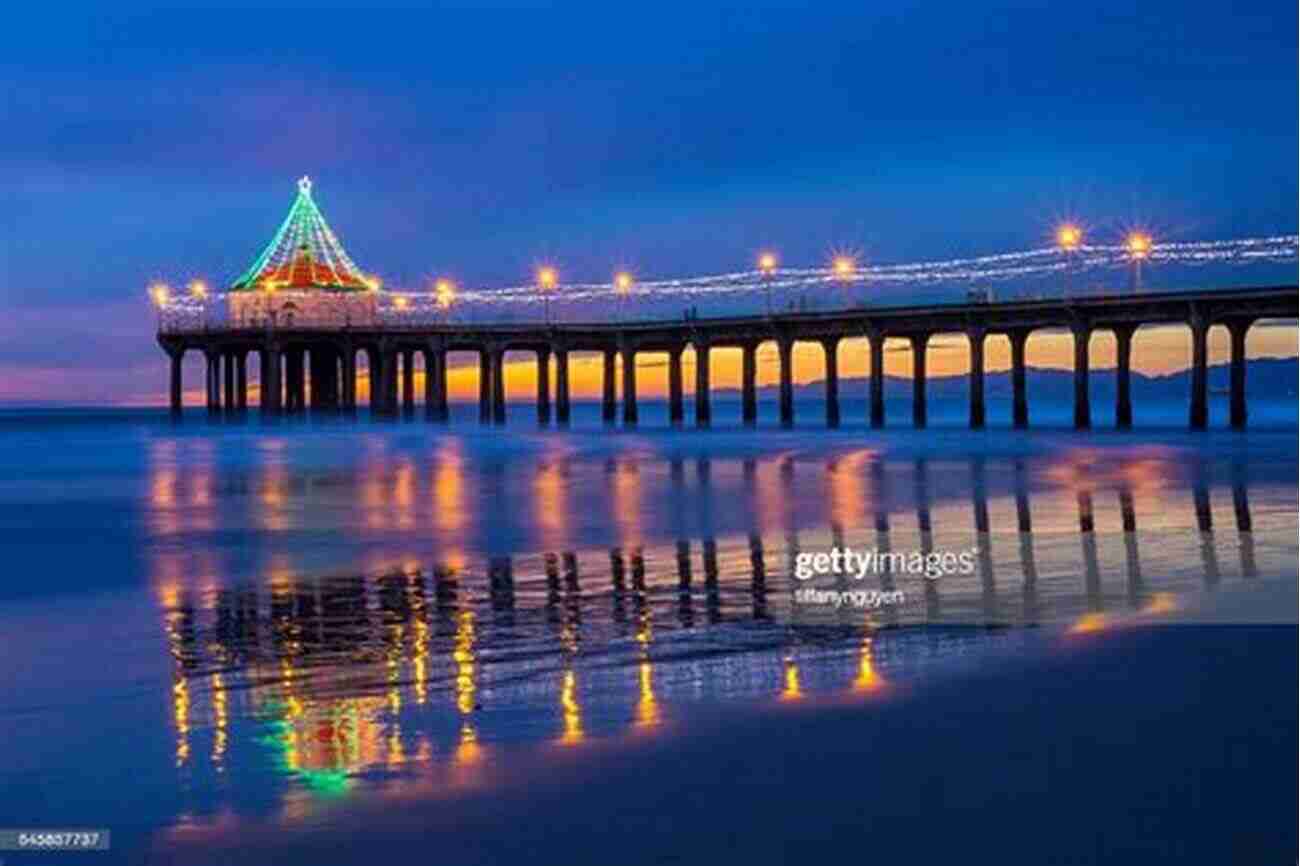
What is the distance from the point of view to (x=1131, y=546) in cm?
1648

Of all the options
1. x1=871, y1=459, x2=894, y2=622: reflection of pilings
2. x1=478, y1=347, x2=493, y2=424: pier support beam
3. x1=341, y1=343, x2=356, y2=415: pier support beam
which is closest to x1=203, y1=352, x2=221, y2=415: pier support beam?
x1=341, y1=343, x2=356, y2=415: pier support beam

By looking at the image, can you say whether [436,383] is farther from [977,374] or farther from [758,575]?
[758,575]

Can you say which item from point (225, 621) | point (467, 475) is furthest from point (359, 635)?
point (467, 475)

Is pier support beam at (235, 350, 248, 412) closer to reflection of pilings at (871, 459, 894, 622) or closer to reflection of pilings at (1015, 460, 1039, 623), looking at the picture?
reflection of pilings at (871, 459, 894, 622)

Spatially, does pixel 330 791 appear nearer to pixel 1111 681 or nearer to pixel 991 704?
pixel 991 704

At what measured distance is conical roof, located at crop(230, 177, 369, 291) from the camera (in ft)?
301

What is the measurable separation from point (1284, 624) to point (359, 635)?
5.46 meters

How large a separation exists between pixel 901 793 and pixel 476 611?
5598 millimetres

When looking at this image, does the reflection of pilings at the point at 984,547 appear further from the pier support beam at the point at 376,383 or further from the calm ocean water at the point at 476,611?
the pier support beam at the point at 376,383

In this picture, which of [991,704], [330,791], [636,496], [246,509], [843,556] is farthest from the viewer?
[636,496]

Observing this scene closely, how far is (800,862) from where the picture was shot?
19.6 feet

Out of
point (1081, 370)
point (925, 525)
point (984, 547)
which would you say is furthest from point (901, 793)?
point (1081, 370)

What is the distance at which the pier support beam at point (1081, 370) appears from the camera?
58938 millimetres

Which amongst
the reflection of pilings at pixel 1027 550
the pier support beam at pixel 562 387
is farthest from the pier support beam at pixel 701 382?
the reflection of pilings at pixel 1027 550
